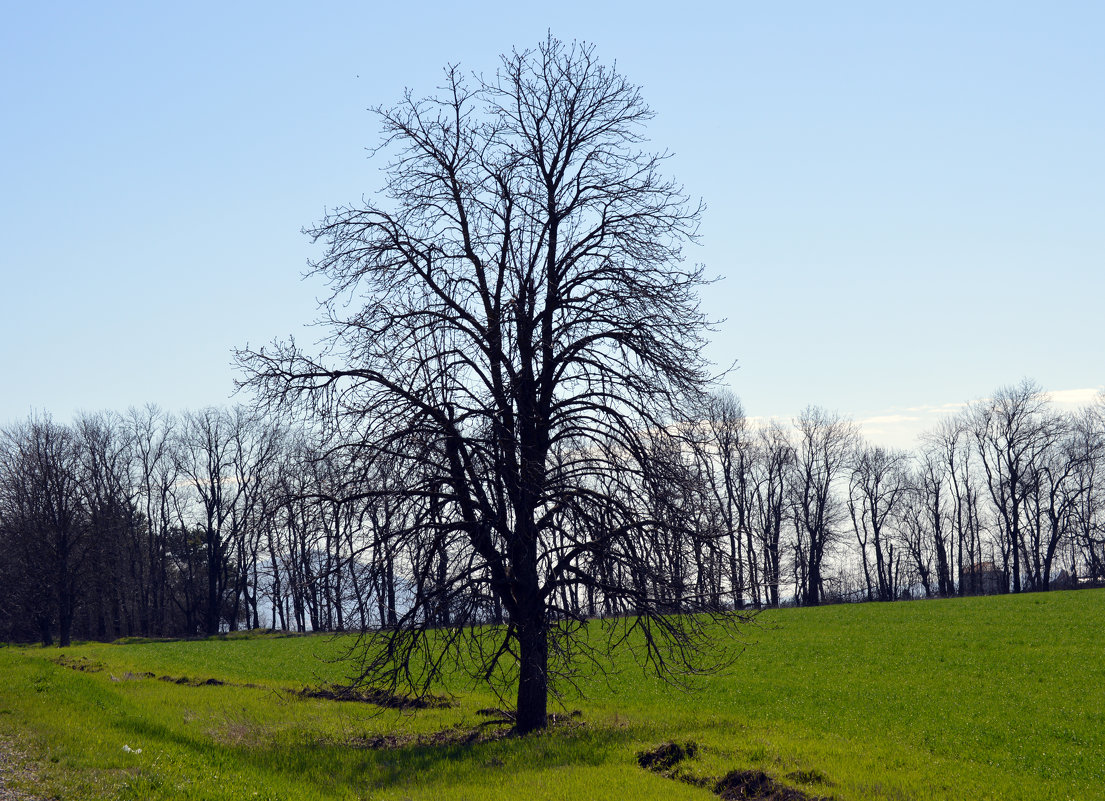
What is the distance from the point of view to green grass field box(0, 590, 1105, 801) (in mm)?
11492

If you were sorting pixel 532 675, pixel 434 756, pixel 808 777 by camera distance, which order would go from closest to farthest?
1. pixel 808 777
2. pixel 434 756
3. pixel 532 675

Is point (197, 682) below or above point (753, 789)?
below

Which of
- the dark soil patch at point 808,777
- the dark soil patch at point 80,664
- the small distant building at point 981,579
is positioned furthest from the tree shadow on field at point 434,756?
the small distant building at point 981,579

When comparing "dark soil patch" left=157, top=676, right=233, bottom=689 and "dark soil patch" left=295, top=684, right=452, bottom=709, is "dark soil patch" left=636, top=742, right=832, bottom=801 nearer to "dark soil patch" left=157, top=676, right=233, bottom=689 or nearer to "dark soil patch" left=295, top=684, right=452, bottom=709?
"dark soil patch" left=295, top=684, right=452, bottom=709

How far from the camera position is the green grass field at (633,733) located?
1149 cm

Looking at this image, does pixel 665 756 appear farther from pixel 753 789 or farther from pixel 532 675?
pixel 532 675

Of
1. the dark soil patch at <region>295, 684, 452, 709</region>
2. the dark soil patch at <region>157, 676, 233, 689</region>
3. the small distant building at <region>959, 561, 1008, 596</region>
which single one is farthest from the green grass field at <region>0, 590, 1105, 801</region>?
the small distant building at <region>959, 561, 1008, 596</region>

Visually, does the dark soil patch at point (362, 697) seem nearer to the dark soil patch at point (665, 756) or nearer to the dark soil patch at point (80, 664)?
the dark soil patch at point (665, 756)

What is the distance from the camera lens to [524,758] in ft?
43.7

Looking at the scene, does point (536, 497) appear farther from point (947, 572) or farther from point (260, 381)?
point (947, 572)

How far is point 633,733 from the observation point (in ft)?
51.3

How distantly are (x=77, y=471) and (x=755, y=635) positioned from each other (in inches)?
1993

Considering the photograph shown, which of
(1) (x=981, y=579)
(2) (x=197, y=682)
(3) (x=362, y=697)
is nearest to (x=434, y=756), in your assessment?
(3) (x=362, y=697)

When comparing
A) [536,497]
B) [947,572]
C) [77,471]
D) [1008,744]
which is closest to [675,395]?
[536,497]
